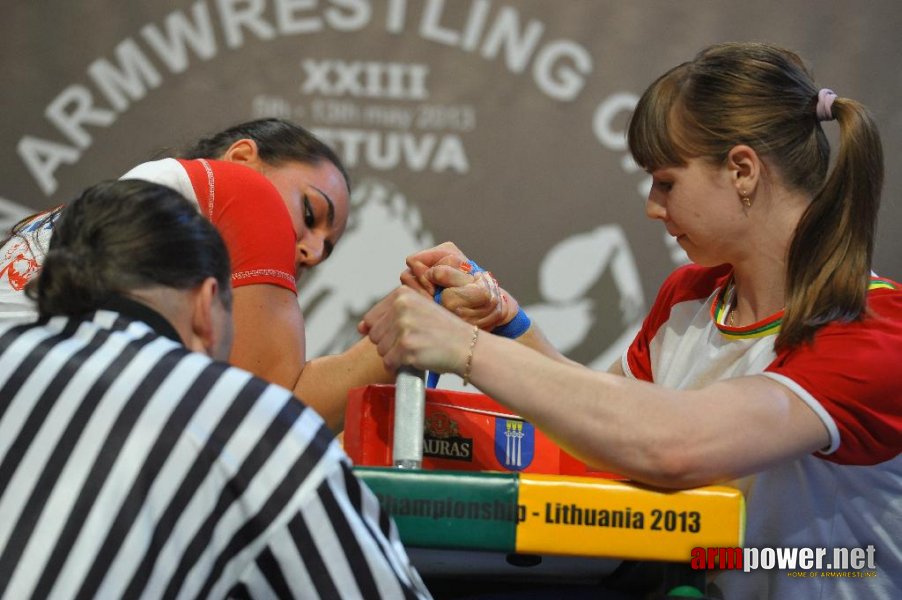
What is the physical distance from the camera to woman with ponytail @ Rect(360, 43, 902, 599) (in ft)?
4.56

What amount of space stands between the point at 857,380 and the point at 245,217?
3.13ft

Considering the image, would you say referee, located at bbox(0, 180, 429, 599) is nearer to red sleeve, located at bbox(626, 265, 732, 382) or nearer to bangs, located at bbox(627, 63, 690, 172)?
bangs, located at bbox(627, 63, 690, 172)

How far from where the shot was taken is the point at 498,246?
3064 millimetres

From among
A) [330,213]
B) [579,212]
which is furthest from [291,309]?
[579,212]

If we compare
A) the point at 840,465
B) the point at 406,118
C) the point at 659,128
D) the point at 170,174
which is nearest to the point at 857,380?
the point at 840,465

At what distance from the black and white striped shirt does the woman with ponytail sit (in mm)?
401

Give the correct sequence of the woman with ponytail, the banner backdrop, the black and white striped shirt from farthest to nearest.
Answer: the banner backdrop, the woman with ponytail, the black and white striped shirt

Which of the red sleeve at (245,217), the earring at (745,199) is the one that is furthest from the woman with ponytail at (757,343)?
the red sleeve at (245,217)

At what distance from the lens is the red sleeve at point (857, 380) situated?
57.6 inches

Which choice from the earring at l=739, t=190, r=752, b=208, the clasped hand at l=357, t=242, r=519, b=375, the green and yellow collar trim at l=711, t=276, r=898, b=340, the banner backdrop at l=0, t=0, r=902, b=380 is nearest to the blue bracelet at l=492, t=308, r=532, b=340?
the clasped hand at l=357, t=242, r=519, b=375

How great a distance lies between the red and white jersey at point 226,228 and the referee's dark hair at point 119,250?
50cm

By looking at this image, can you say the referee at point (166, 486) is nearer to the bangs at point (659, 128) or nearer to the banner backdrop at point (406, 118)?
the bangs at point (659, 128)

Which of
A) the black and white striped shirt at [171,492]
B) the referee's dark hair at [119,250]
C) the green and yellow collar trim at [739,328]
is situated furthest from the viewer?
the green and yellow collar trim at [739,328]

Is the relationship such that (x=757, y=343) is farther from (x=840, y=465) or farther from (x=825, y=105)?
(x=825, y=105)
